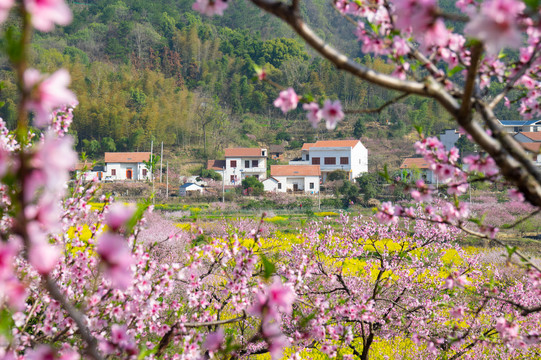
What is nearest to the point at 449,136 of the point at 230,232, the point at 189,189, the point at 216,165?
the point at 216,165

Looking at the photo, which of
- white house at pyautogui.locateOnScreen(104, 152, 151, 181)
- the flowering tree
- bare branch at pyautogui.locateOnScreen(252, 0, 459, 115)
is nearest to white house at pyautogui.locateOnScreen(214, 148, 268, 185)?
white house at pyautogui.locateOnScreen(104, 152, 151, 181)

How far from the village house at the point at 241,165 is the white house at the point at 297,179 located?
5089 millimetres

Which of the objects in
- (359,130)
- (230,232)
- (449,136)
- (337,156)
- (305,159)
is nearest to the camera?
(230,232)

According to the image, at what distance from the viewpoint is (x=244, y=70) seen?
2655 inches

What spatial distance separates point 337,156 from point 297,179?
5955 millimetres

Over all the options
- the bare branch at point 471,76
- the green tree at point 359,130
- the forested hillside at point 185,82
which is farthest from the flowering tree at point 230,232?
the green tree at point 359,130

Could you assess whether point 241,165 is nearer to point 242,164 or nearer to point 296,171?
point 242,164

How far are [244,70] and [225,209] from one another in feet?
156

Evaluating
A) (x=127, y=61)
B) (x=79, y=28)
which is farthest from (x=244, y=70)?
(x=79, y=28)

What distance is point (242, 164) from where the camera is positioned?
38219 mm

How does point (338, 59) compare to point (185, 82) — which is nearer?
point (338, 59)

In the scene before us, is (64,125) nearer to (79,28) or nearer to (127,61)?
(127,61)

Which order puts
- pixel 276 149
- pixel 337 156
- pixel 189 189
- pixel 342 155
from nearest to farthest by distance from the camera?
pixel 189 189 → pixel 342 155 → pixel 337 156 → pixel 276 149

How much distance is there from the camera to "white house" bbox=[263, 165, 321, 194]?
32.5m
